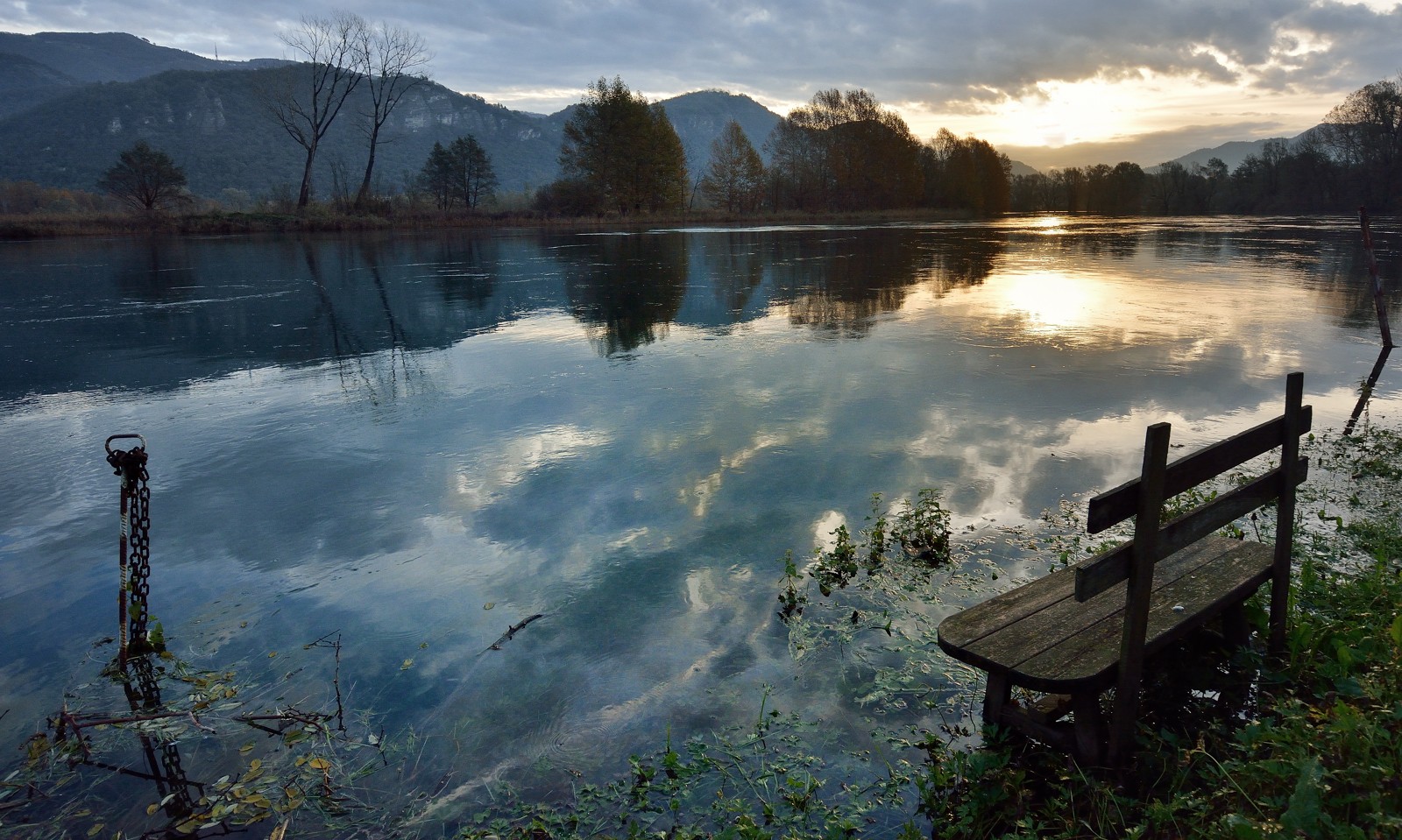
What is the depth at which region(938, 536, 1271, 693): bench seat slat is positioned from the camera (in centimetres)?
294

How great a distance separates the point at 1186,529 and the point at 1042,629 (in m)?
0.73

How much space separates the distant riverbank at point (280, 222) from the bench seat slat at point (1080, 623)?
174 feet

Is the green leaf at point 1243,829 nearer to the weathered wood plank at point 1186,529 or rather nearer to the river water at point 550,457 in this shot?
the weathered wood plank at point 1186,529

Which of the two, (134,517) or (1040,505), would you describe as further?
(1040,505)

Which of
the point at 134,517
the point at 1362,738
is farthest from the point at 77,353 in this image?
the point at 1362,738

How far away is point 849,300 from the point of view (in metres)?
16.4

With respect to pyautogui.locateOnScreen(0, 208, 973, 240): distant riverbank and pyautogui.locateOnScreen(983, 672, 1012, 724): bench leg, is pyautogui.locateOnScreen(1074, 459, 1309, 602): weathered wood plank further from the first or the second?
pyautogui.locateOnScreen(0, 208, 973, 240): distant riverbank

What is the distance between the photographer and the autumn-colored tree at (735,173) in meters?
84.1

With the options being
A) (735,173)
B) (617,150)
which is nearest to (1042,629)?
(617,150)

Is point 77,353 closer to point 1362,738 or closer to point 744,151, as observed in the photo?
point 1362,738

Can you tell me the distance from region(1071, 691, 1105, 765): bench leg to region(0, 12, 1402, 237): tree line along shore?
49.3 m

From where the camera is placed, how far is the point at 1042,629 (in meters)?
3.21

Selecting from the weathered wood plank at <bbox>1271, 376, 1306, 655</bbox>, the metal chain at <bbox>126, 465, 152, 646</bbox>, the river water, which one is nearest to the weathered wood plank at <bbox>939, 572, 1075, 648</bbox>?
the river water

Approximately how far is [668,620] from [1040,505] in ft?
10.2
